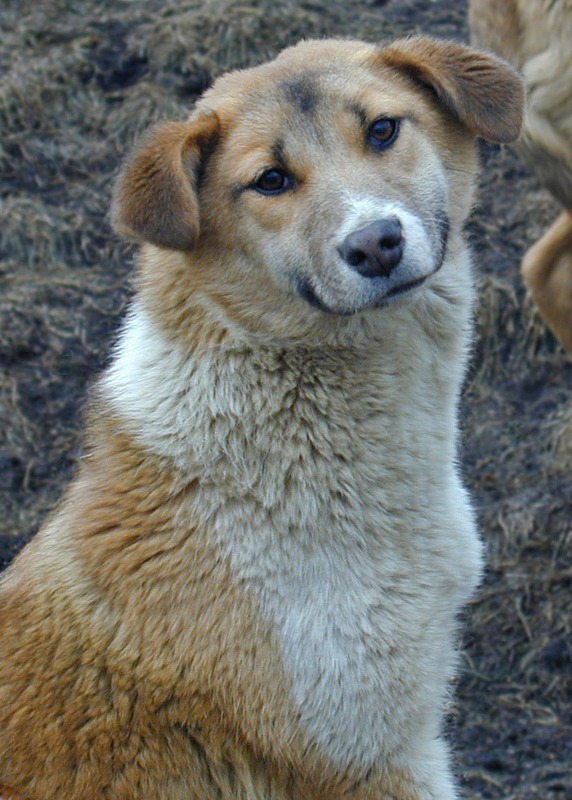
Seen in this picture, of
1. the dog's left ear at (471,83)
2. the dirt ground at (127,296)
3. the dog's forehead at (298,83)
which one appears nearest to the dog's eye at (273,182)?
the dog's forehead at (298,83)

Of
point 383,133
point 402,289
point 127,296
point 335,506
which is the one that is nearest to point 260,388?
point 335,506

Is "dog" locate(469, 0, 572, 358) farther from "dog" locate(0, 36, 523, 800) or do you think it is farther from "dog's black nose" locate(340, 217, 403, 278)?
"dog's black nose" locate(340, 217, 403, 278)

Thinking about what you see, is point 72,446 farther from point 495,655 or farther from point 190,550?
point 190,550

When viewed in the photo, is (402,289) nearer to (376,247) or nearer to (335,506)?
(376,247)

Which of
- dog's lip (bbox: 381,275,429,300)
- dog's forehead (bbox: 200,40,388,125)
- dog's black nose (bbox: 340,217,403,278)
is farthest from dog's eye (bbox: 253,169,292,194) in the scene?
dog's lip (bbox: 381,275,429,300)

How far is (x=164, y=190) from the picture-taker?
346cm

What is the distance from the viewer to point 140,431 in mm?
3648

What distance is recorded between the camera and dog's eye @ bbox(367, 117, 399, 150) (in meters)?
3.51

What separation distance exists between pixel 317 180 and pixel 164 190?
0.42 metres

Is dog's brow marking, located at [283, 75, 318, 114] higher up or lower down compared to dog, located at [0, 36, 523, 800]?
higher up

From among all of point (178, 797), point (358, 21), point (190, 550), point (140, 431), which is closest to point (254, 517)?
point (190, 550)

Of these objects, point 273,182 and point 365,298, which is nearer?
point 365,298

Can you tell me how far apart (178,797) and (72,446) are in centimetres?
289

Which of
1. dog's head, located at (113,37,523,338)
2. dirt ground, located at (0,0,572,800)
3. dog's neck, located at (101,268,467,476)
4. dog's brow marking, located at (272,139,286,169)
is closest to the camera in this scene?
dog's head, located at (113,37,523,338)
